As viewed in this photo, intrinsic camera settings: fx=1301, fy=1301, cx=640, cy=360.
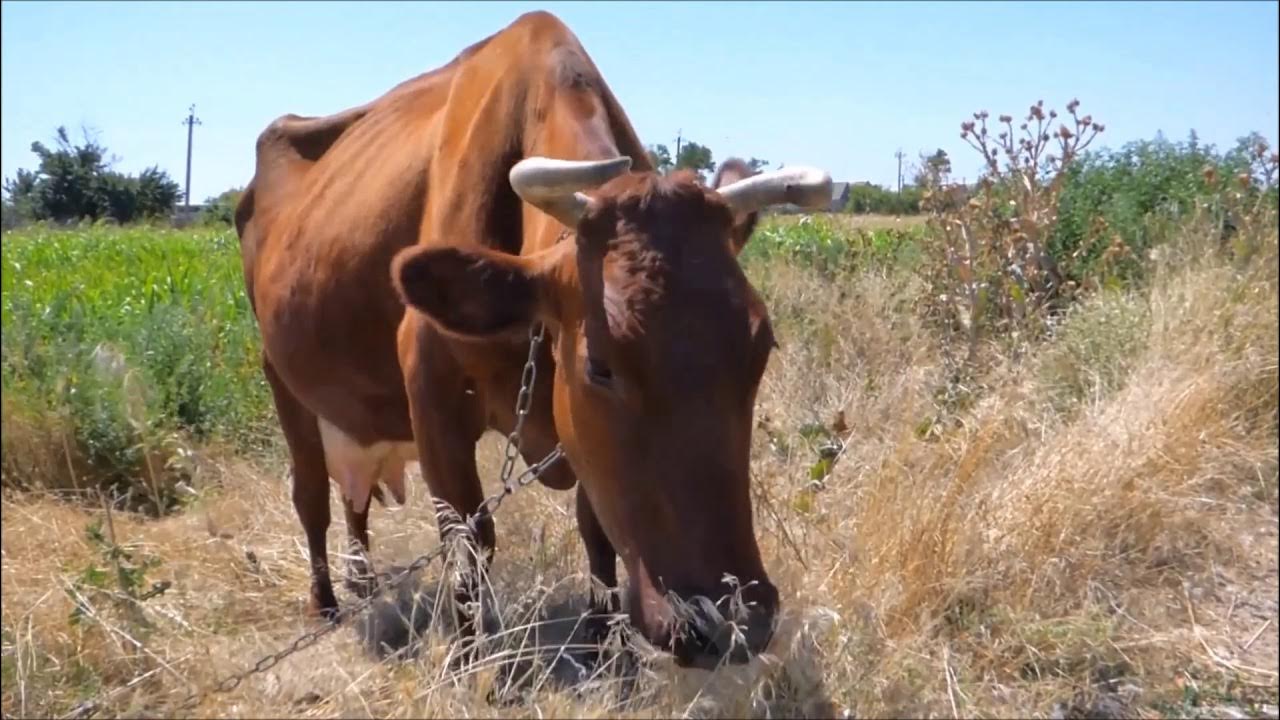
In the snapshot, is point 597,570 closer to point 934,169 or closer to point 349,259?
point 349,259

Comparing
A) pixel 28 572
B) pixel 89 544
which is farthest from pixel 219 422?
pixel 28 572

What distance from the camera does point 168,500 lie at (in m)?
5.81

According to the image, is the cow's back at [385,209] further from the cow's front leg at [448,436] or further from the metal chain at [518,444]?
the metal chain at [518,444]

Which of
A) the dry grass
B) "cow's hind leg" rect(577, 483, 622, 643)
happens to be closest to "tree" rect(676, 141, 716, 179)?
the dry grass

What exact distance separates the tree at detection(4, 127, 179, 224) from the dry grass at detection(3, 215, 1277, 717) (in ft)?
2.78

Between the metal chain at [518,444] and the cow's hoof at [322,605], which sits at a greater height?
the metal chain at [518,444]

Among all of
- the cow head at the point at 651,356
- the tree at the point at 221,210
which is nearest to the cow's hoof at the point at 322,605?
the cow head at the point at 651,356

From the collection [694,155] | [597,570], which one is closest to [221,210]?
[694,155]

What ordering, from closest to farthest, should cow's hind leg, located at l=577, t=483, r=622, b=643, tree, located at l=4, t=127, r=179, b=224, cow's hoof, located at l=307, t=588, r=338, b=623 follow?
tree, located at l=4, t=127, r=179, b=224 < cow's hind leg, located at l=577, t=483, r=622, b=643 < cow's hoof, located at l=307, t=588, r=338, b=623

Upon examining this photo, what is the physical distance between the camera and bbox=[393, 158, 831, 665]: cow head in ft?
9.96

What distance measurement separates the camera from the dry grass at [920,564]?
3662mm

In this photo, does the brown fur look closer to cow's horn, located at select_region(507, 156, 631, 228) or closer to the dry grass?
cow's horn, located at select_region(507, 156, 631, 228)

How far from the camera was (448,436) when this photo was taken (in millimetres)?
4156

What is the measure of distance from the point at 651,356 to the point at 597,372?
0.21 meters
